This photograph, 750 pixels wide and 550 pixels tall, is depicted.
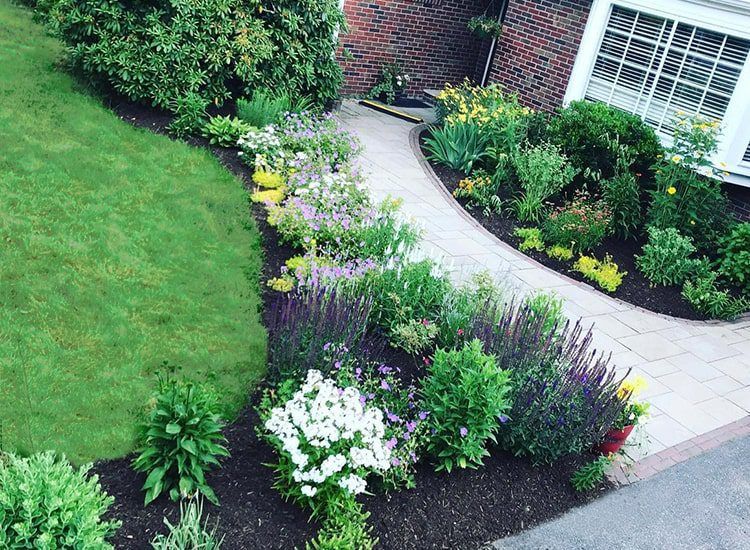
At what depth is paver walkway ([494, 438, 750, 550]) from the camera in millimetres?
4512

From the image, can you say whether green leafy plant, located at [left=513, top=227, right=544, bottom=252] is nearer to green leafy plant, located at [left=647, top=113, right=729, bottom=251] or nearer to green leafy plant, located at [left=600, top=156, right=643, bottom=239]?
green leafy plant, located at [left=600, top=156, right=643, bottom=239]

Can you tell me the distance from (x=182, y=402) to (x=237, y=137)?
5.79m

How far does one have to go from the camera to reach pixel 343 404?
420 centimetres

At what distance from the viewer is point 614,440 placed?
17.0 feet

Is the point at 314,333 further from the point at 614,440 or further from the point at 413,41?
the point at 413,41

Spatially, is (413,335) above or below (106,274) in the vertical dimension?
above

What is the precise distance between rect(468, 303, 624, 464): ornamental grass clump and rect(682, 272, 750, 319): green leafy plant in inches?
139

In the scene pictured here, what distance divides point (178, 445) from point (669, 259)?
648cm

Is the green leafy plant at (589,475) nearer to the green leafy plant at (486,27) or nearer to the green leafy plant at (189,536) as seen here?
the green leafy plant at (189,536)

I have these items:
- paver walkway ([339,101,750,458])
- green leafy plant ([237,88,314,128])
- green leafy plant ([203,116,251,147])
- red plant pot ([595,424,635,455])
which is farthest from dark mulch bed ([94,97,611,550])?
green leafy plant ([237,88,314,128])

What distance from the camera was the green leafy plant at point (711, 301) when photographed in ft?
26.5

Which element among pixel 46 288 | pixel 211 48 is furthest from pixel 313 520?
pixel 211 48

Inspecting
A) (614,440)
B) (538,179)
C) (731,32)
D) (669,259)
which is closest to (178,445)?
(614,440)

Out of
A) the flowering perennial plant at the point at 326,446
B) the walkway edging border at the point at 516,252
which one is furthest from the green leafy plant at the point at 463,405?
the walkway edging border at the point at 516,252
